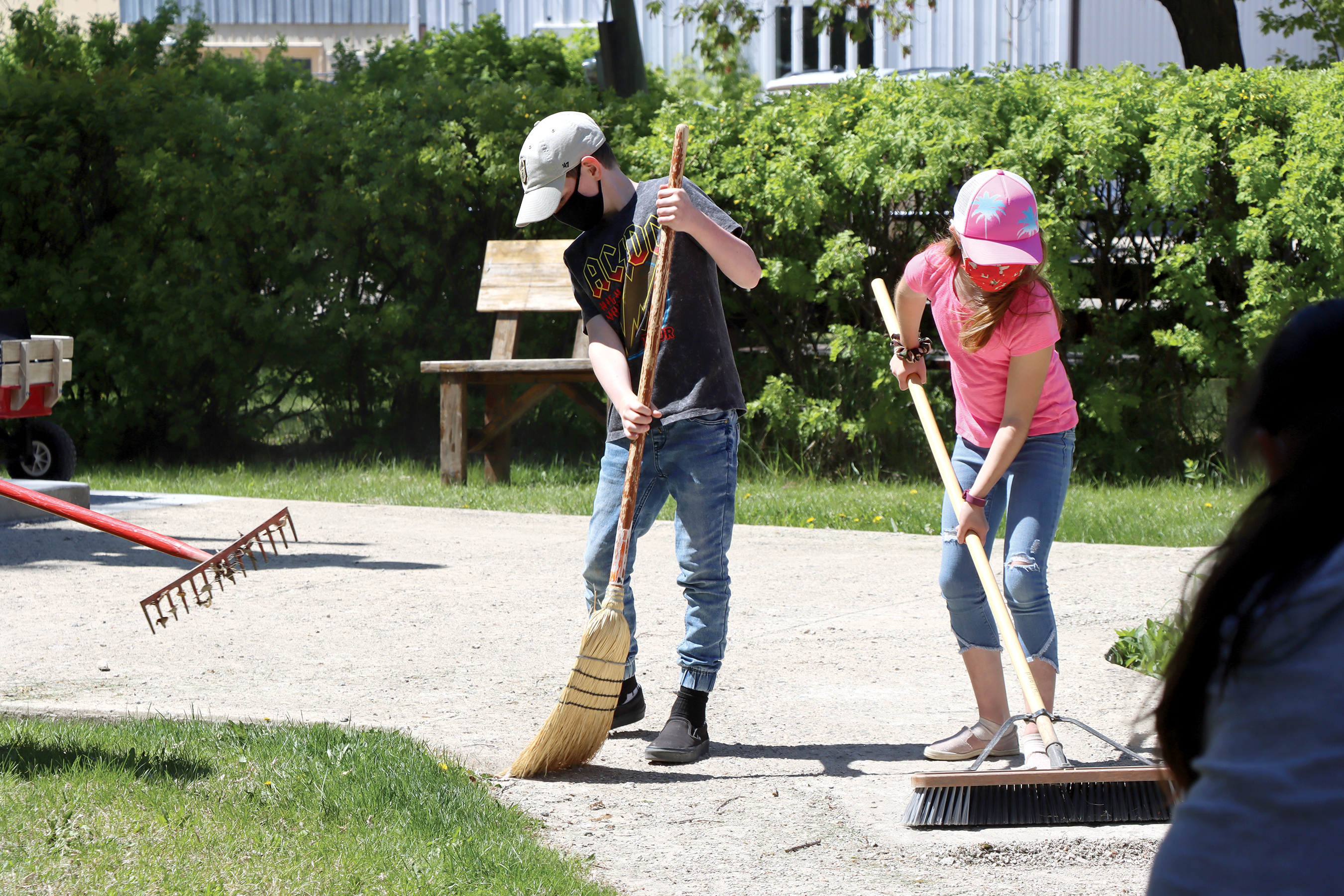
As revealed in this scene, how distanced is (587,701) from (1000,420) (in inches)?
51.2

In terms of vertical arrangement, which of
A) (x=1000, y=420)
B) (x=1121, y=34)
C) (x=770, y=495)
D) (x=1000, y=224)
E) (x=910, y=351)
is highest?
(x=1121, y=34)

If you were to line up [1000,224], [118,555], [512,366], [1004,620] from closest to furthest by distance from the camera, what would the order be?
[1004,620]
[1000,224]
[118,555]
[512,366]

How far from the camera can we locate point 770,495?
8375mm

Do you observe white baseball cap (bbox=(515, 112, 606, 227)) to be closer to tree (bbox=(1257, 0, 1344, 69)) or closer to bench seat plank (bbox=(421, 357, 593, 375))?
bench seat plank (bbox=(421, 357, 593, 375))

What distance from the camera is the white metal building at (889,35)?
24484mm

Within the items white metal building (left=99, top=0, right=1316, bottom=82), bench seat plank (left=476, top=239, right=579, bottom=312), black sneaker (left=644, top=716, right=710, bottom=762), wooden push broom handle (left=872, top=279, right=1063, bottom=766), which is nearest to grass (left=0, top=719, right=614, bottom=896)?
black sneaker (left=644, top=716, right=710, bottom=762)

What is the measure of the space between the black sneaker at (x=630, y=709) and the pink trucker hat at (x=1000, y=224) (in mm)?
1566

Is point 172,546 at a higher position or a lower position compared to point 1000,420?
lower

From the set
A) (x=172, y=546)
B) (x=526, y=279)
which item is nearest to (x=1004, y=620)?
(x=172, y=546)

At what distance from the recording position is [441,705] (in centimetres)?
421

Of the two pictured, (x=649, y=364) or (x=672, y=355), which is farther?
(x=672, y=355)

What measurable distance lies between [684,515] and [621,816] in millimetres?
839

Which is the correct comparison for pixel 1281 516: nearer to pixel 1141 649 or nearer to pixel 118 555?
pixel 1141 649

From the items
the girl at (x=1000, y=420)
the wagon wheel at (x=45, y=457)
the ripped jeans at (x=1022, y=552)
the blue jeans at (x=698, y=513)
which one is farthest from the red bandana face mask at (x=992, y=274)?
the wagon wheel at (x=45, y=457)
